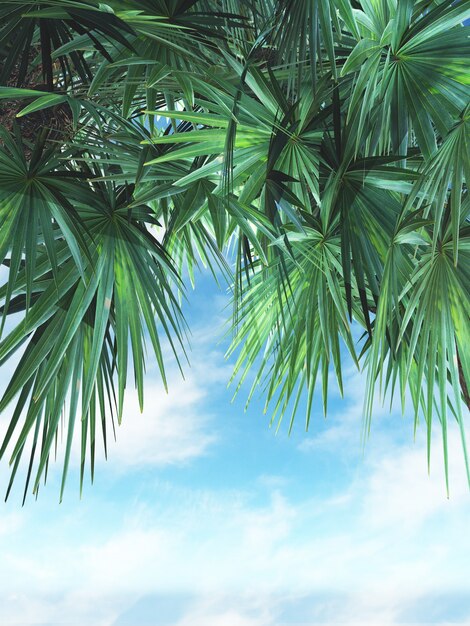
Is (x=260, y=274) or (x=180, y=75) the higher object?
(x=260, y=274)

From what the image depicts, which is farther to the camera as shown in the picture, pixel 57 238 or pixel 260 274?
pixel 260 274

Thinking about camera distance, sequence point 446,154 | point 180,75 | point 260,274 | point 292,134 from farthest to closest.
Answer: point 260,274, point 292,134, point 180,75, point 446,154

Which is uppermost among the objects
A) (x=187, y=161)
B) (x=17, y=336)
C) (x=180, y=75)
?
(x=187, y=161)

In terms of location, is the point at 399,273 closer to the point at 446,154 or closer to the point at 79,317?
the point at 446,154

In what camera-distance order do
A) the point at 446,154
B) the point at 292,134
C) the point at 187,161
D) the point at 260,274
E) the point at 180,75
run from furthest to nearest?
the point at 260,274
the point at 187,161
the point at 292,134
the point at 180,75
the point at 446,154

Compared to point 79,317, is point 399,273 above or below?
above

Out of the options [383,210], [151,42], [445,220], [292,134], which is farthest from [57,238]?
[445,220]

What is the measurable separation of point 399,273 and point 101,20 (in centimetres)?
102

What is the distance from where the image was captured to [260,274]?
273 cm

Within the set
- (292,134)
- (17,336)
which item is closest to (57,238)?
(17,336)

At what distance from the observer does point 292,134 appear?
193 cm

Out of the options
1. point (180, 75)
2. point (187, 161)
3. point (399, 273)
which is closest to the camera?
point (180, 75)

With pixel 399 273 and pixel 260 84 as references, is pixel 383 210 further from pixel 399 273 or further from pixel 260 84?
pixel 260 84

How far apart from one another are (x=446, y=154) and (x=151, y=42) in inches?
34.3
